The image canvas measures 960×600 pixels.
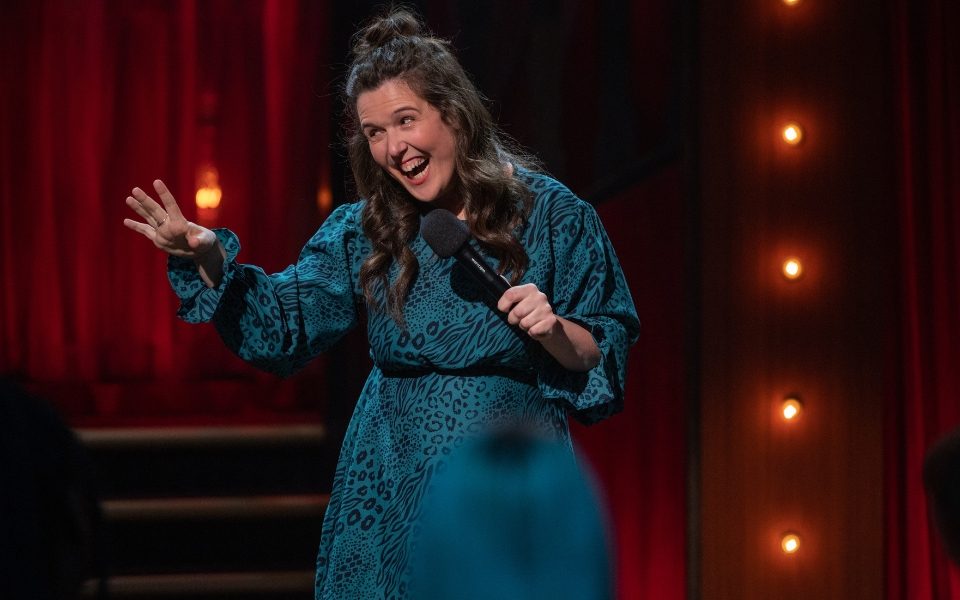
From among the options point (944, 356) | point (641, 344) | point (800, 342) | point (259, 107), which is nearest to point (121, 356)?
point (259, 107)

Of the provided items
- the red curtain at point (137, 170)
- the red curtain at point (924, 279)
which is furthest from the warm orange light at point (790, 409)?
the red curtain at point (137, 170)

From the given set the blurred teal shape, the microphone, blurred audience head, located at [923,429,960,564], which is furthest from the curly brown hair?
the blurred teal shape

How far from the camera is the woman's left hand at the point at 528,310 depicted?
4.99ft

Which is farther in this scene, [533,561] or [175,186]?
[175,186]

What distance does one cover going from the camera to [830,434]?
9.87 ft

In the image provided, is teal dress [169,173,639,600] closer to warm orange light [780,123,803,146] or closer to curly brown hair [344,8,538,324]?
curly brown hair [344,8,538,324]

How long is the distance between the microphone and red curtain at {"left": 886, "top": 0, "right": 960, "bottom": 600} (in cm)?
176

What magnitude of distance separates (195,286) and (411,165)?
1.20 feet

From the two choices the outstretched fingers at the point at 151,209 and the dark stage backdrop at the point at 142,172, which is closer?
the outstretched fingers at the point at 151,209

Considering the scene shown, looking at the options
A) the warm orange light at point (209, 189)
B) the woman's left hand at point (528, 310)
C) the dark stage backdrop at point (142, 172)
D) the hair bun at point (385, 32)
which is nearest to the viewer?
the woman's left hand at point (528, 310)

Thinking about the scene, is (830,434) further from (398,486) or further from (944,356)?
(398,486)

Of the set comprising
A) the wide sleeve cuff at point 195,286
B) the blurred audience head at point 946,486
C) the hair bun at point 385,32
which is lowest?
Result: the blurred audience head at point 946,486

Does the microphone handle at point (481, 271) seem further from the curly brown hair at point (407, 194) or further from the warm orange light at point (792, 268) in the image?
the warm orange light at point (792, 268)

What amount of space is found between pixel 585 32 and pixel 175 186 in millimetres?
1881
